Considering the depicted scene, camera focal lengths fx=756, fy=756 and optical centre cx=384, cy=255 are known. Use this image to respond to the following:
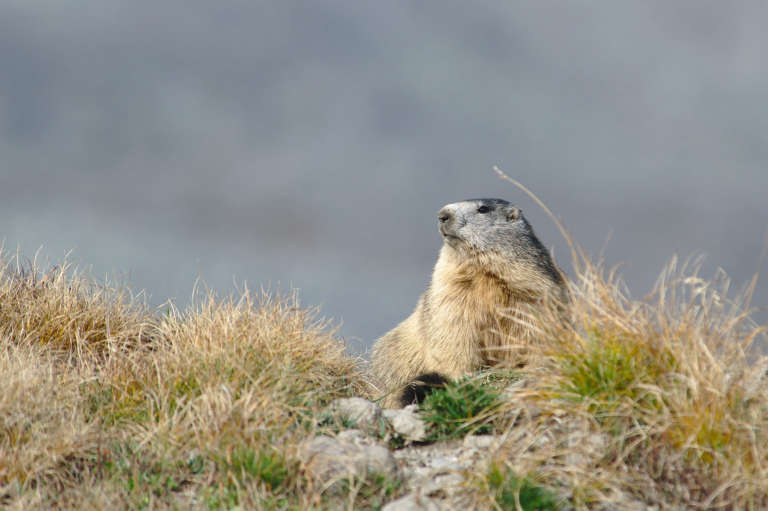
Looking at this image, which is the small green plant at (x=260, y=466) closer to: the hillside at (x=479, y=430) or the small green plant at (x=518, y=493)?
the hillside at (x=479, y=430)

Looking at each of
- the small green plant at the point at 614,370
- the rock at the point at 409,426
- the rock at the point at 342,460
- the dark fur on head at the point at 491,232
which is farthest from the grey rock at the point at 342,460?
the dark fur on head at the point at 491,232

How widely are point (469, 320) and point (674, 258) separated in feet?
7.71

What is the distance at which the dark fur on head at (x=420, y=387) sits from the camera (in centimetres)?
781

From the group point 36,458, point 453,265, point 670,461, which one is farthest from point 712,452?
point 36,458

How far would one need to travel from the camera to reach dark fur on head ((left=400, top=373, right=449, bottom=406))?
7812 millimetres

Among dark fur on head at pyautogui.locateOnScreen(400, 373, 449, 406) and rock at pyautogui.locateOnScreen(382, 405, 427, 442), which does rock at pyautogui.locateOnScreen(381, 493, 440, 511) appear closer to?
rock at pyautogui.locateOnScreen(382, 405, 427, 442)

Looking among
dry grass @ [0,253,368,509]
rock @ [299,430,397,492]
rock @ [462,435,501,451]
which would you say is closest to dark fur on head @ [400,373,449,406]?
dry grass @ [0,253,368,509]

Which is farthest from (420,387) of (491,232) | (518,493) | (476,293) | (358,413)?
(518,493)

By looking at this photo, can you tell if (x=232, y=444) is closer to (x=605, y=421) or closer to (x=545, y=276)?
(x=605, y=421)

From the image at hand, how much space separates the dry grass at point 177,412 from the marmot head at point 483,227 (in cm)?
175

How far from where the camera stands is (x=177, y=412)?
6.05m

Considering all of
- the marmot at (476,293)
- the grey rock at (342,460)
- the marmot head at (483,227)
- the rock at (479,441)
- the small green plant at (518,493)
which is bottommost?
the small green plant at (518,493)

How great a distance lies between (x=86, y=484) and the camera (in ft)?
17.3

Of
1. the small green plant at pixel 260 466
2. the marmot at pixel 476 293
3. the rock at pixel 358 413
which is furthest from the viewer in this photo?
the marmot at pixel 476 293
